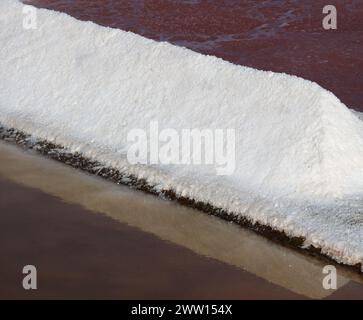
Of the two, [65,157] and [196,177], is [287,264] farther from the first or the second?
[65,157]

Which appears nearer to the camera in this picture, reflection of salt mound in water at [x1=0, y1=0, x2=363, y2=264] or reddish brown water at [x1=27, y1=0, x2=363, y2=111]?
reflection of salt mound in water at [x1=0, y1=0, x2=363, y2=264]

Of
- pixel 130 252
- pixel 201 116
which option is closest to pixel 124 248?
pixel 130 252

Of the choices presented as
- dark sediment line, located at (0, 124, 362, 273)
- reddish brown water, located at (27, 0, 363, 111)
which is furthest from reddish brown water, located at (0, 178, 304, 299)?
reddish brown water, located at (27, 0, 363, 111)

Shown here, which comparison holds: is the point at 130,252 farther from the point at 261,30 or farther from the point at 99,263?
the point at 261,30

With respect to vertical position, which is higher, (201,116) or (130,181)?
(201,116)

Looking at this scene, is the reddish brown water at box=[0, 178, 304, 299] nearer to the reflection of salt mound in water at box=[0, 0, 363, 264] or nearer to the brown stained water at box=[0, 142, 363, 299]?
the brown stained water at box=[0, 142, 363, 299]
